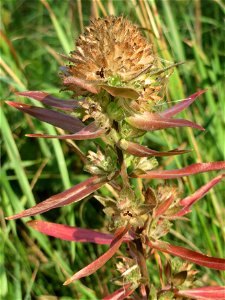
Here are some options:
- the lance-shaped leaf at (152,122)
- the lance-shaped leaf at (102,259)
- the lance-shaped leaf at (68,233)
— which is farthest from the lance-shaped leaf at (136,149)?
the lance-shaped leaf at (68,233)

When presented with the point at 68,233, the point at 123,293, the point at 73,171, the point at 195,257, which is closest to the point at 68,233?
the point at 68,233

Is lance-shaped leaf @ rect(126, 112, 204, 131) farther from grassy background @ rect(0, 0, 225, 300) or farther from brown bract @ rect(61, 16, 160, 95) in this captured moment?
grassy background @ rect(0, 0, 225, 300)

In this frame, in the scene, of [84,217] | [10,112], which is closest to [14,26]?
[10,112]

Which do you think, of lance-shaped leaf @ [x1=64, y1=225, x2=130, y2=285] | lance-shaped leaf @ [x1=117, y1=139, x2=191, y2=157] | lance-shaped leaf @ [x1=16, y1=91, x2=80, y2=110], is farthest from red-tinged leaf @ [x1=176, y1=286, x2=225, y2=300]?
lance-shaped leaf @ [x1=16, y1=91, x2=80, y2=110]

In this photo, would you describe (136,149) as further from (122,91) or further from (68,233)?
(68,233)

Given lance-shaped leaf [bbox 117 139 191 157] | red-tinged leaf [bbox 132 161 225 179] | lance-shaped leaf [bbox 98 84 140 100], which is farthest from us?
red-tinged leaf [bbox 132 161 225 179]

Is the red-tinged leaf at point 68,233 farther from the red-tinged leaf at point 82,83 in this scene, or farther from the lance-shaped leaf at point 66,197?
the red-tinged leaf at point 82,83

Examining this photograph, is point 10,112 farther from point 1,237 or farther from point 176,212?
point 176,212
